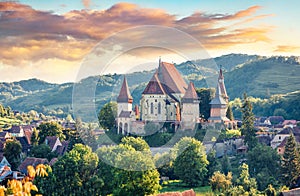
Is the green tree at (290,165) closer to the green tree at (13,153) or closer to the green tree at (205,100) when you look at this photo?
the green tree at (205,100)

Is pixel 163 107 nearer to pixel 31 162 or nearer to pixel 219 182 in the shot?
pixel 31 162

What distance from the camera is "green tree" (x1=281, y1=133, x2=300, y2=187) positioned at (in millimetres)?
38844

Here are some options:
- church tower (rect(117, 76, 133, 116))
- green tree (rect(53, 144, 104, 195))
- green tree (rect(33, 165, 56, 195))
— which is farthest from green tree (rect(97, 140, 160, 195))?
church tower (rect(117, 76, 133, 116))

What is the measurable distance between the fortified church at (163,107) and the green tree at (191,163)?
7153 millimetres

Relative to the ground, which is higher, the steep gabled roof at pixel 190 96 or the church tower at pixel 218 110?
the steep gabled roof at pixel 190 96

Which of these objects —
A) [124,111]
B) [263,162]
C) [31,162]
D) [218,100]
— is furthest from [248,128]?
[31,162]

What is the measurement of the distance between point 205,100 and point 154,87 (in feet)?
17.6

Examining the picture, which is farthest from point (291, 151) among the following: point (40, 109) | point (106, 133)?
point (40, 109)

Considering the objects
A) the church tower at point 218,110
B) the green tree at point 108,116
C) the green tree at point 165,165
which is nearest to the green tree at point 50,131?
the green tree at point 108,116

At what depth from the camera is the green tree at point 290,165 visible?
38844 mm

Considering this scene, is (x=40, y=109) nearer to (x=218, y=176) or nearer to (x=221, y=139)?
(x=221, y=139)

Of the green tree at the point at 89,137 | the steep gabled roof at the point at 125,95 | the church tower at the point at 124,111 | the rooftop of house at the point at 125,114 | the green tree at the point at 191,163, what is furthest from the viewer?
the steep gabled roof at the point at 125,95

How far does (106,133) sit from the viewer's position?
52.3 m

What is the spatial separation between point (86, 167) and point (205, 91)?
66.7ft
